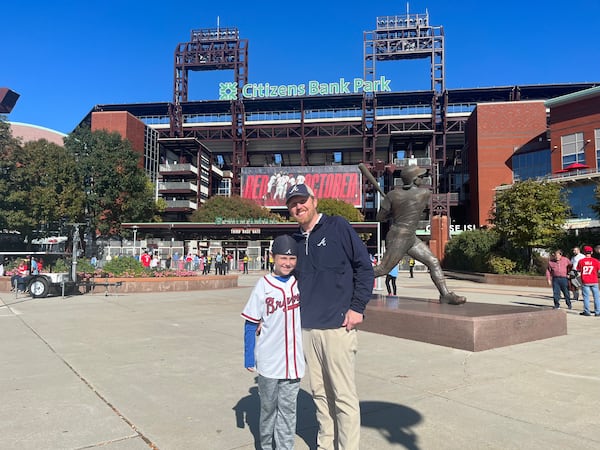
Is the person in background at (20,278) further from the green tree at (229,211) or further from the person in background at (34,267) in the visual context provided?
the green tree at (229,211)

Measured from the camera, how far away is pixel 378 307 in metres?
7.75

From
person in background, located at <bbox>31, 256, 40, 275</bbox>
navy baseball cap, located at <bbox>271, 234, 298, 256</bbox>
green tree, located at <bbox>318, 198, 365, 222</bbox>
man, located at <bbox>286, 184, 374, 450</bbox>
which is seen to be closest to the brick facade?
green tree, located at <bbox>318, 198, 365, 222</bbox>

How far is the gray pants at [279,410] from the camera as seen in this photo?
273 cm

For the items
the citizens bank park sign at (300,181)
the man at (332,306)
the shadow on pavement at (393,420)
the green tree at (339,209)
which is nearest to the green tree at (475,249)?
the green tree at (339,209)

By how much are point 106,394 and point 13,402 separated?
0.83 metres

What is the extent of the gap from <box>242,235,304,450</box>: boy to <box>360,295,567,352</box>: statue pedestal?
14.0 feet

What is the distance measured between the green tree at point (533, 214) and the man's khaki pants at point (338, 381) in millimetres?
22671

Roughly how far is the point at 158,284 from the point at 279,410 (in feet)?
49.0

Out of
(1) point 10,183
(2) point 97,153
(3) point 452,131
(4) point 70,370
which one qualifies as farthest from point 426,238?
(4) point 70,370

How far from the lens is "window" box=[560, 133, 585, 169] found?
44.7m

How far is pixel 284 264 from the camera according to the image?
9.05 ft

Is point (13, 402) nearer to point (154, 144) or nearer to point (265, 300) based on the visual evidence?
point (265, 300)

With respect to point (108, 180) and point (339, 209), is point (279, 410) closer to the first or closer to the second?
point (108, 180)

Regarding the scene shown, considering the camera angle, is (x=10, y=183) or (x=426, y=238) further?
(x=426, y=238)
